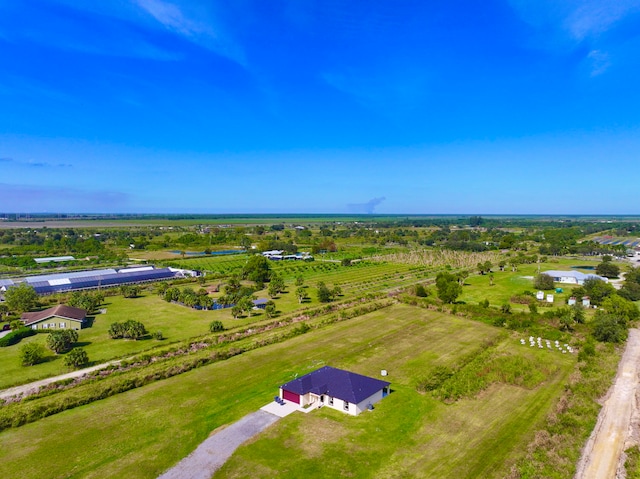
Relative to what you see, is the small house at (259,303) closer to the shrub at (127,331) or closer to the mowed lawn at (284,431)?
the shrub at (127,331)

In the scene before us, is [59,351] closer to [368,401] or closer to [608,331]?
[368,401]

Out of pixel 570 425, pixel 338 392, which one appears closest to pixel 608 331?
pixel 570 425

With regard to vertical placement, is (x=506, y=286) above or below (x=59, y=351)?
below

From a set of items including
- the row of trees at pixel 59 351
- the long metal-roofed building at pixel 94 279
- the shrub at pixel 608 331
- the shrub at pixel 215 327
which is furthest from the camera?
the long metal-roofed building at pixel 94 279

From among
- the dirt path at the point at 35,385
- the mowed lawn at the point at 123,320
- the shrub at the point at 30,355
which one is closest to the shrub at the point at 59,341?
the mowed lawn at the point at 123,320

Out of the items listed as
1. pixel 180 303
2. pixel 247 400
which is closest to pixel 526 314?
pixel 247 400

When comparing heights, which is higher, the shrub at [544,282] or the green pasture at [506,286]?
the shrub at [544,282]
